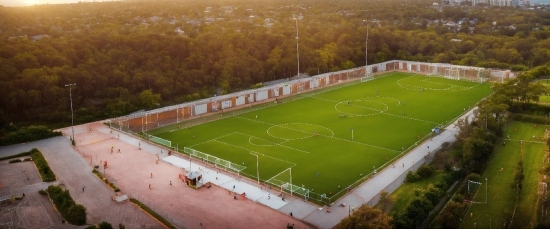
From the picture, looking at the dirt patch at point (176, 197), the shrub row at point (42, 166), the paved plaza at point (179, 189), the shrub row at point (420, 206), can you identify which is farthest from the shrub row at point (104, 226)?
the shrub row at point (420, 206)

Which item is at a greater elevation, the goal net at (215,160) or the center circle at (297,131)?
the center circle at (297,131)

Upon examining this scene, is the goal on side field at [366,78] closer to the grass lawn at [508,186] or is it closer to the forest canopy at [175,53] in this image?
the forest canopy at [175,53]

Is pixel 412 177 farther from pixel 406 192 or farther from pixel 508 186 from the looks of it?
pixel 508 186

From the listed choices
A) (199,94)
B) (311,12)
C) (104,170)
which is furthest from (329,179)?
(311,12)

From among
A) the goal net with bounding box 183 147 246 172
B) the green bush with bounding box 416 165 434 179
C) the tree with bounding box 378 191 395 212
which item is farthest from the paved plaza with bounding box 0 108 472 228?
the green bush with bounding box 416 165 434 179

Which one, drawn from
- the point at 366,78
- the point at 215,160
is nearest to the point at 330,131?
the point at 215,160

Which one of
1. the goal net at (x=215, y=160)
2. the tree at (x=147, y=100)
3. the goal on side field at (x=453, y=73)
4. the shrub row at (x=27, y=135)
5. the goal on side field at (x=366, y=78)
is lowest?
the goal net at (x=215, y=160)
